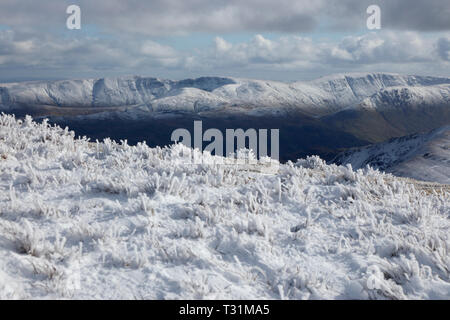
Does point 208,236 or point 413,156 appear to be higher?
point 208,236

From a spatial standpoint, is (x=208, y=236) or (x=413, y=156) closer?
(x=208, y=236)

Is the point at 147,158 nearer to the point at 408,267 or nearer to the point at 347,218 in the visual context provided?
the point at 347,218

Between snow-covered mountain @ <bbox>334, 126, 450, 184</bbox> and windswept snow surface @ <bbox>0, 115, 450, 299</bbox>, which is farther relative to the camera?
snow-covered mountain @ <bbox>334, 126, 450, 184</bbox>

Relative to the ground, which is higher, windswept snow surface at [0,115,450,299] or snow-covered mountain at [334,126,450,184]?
windswept snow surface at [0,115,450,299]
